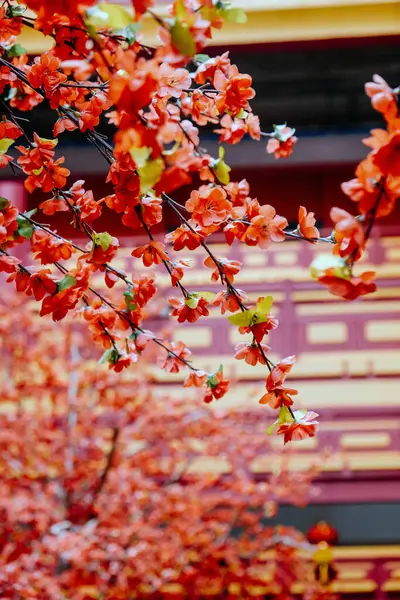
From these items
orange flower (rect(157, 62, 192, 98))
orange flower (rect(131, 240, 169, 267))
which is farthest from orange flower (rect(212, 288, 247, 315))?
orange flower (rect(157, 62, 192, 98))

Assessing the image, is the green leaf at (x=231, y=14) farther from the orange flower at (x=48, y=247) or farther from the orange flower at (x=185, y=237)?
the orange flower at (x=48, y=247)

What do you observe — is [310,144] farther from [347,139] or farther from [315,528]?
[315,528]

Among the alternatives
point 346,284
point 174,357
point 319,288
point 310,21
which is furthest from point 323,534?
point 346,284

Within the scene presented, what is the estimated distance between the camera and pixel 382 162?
80 centimetres

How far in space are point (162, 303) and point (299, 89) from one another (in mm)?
1859

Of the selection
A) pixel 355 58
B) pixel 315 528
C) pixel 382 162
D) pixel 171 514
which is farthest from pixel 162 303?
pixel 382 162

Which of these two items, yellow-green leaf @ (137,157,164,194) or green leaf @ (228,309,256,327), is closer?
yellow-green leaf @ (137,157,164,194)

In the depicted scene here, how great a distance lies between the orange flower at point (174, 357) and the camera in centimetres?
142

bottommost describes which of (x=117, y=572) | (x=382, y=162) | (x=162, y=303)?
(x=117, y=572)

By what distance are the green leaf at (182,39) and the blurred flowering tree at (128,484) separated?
11.3ft

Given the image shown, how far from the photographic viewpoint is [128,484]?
438 cm

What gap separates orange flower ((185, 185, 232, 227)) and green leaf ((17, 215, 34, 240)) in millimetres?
278

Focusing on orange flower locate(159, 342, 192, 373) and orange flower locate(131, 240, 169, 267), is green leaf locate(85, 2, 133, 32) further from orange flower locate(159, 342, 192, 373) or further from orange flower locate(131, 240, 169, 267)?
orange flower locate(159, 342, 192, 373)

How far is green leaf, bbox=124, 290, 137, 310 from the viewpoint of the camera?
4.33 feet
